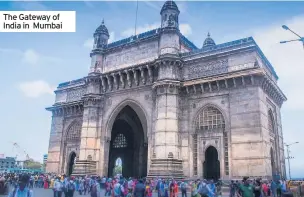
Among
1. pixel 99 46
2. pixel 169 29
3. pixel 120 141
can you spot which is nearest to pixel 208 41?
pixel 169 29

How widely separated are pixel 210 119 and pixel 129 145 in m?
15.1

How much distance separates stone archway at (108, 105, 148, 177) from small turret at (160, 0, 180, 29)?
11.1m

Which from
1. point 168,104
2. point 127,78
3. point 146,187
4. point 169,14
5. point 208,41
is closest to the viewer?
point 146,187

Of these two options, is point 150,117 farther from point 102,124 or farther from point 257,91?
point 257,91

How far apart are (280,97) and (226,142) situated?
30.9ft

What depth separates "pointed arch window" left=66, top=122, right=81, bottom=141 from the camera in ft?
112

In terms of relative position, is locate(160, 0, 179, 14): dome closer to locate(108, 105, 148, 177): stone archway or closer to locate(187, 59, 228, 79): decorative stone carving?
locate(187, 59, 228, 79): decorative stone carving

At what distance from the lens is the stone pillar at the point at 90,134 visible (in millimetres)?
28938

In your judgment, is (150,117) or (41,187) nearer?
(150,117)

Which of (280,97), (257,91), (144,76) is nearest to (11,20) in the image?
(144,76)

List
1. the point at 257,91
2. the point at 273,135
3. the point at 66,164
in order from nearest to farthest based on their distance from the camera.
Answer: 1. the point at 257,91
2. the point at 273,135
3. the point at 66,164

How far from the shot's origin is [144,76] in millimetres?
28562

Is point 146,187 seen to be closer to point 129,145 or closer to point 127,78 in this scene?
point 127,78

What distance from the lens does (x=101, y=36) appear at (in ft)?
110
